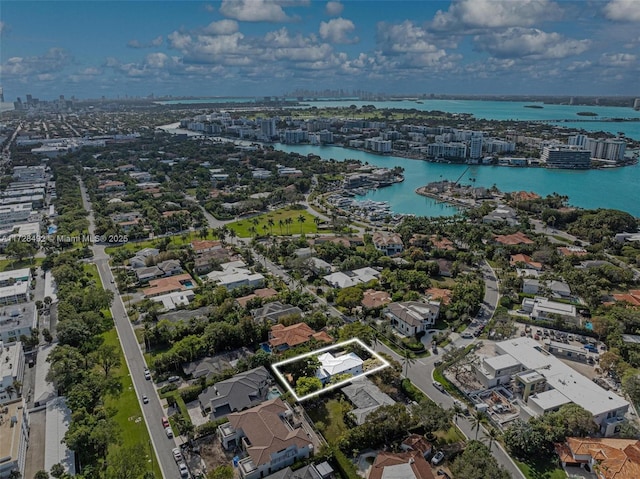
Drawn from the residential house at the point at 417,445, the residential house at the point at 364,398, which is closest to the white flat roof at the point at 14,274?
the residential house at the point at 364,398

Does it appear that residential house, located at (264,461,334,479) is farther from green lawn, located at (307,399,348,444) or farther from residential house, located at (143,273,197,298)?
residential house, located at (143,273,197,298)

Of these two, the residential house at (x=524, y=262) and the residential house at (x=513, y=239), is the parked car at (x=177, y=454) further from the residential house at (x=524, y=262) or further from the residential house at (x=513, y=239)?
the residential house at (x=513, y=239)

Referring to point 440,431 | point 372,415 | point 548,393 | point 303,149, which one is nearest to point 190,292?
point 372,415

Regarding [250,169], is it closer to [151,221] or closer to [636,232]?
[151,221]

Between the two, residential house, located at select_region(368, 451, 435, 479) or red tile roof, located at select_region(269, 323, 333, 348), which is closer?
residential house, located at select_region(368, 451, 435, 479)

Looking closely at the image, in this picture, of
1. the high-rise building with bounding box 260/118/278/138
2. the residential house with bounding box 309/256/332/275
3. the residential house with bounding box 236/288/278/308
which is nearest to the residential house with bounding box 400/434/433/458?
the residential house with bounding box 236/288/278/308
